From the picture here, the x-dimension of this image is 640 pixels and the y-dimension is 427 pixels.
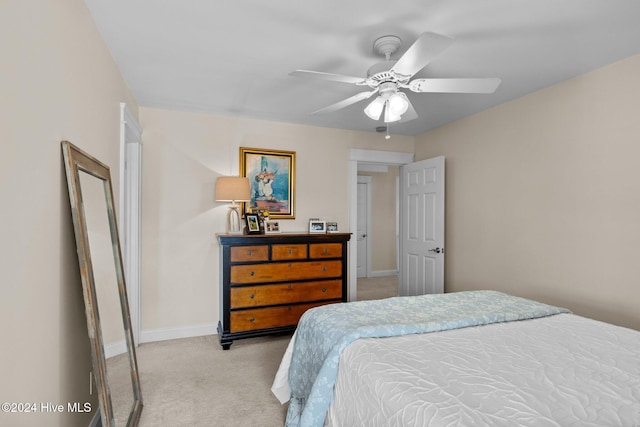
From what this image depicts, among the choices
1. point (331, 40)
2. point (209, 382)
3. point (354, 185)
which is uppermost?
point (331, 40)

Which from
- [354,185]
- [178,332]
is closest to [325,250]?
[354,185]

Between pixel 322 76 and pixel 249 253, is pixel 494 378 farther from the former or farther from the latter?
pixel 249 253

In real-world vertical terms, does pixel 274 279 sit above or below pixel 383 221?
below

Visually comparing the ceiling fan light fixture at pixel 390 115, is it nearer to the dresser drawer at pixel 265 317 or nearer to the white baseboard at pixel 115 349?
the white baseboard at pixel 115 349

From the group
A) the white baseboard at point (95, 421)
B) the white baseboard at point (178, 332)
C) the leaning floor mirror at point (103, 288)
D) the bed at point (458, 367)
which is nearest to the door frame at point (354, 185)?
the white baseboard at point (178, 332)

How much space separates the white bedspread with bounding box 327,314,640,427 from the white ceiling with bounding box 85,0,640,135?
1697 millimetres

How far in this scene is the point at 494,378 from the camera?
1.26 m

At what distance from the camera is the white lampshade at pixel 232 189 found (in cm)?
341

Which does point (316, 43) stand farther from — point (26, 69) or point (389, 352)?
point (389, 352)

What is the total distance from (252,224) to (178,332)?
4.47ft

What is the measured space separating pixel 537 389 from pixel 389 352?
539mm

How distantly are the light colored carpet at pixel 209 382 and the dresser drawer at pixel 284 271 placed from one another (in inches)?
25.8

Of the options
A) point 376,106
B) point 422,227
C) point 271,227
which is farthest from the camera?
point 422,227

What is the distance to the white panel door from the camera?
158 inches
